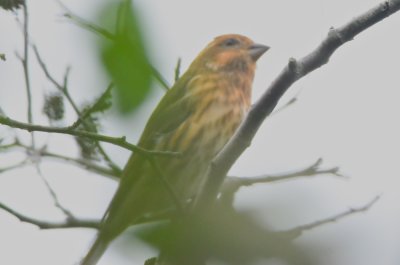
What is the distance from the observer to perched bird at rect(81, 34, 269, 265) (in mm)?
5066

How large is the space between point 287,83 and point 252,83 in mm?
3675

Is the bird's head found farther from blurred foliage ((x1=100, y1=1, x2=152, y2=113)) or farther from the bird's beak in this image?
blurred foliage ((x1=100, y1=1, x2=152, y2=113))

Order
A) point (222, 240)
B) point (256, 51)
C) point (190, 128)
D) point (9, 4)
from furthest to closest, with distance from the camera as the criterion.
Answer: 1. point (256, 51)
2. point (190, 128)
3. point (9, 4)
4. point (222, 240)

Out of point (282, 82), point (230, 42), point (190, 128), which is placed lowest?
Answer: point (282, 82)

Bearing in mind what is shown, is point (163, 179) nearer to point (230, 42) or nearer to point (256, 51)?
point (256, 51)

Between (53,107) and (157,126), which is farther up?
(157,126)

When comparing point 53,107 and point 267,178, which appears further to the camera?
point 53,107

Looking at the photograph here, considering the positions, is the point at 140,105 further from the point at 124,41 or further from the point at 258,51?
the point at 258,51

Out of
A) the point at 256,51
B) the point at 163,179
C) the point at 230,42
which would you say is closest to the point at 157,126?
the point at 256,51

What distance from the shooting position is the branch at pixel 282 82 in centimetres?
269

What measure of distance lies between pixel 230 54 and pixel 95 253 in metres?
3.13

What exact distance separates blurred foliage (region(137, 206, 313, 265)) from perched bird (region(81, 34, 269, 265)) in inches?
106

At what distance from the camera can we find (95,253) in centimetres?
445

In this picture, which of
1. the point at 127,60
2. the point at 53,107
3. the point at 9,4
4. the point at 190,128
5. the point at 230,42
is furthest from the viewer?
the point at 230,42
